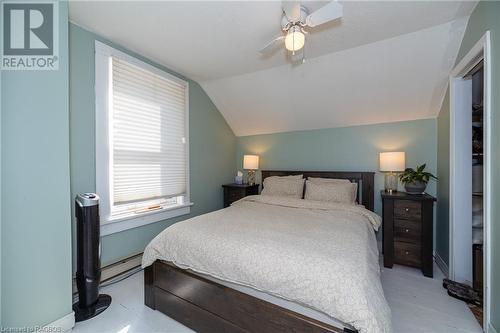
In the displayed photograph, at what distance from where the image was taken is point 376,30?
2.19 m

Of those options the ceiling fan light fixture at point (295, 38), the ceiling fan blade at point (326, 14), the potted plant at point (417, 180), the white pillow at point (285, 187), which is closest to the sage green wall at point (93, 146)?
the white pillow at point (285, 187)

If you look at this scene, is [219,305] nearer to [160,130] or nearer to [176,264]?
[176,264]


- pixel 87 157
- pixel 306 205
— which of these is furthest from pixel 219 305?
pixel 87 157

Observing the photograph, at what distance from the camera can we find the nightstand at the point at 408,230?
248 cm

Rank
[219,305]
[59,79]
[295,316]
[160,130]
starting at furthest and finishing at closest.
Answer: [160,130]
[59,79]
[219,305]
[295,316]

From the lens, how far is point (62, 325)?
1.63 meters

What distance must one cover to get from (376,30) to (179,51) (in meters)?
2.15

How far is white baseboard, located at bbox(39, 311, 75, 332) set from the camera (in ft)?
5.16

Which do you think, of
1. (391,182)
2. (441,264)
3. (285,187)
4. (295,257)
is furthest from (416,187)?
(295,257)

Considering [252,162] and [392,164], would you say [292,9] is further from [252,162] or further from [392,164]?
[252,162]

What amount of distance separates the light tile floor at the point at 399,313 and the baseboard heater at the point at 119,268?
121 mm

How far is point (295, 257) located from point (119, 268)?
2199 millimetres

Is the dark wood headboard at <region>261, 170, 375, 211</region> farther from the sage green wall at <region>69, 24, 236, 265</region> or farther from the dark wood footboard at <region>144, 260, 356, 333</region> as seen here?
the dark wood footboard at <region>144, 260, 356, 333</region>

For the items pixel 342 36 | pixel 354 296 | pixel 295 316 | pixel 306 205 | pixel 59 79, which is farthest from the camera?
pixel 306 205
